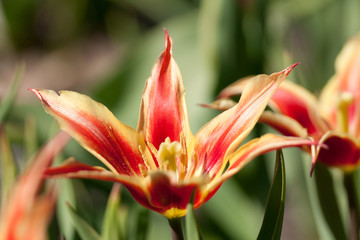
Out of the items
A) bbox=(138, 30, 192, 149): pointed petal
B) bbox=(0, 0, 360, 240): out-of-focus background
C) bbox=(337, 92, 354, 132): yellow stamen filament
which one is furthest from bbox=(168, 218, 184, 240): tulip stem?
bbox=(337, 92, 354, 132): yellow stamen filament

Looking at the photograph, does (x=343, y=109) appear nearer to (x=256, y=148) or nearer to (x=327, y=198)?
(x=327, y=198)

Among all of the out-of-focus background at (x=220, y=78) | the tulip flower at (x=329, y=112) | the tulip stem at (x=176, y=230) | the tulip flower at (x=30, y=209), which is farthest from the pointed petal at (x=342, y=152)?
the tulip flower at (x=30, y=209)

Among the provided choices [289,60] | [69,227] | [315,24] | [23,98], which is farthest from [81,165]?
[23,98]

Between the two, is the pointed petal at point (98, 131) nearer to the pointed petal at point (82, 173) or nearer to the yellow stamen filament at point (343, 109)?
the pointed petal at point (82, 173)

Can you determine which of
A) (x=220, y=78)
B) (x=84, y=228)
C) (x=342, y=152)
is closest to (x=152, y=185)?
(x=84, y=228)

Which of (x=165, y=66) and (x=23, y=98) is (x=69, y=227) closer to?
(x=165, y=66)
